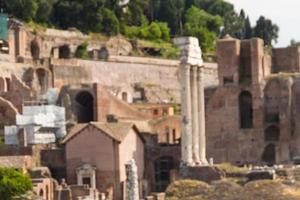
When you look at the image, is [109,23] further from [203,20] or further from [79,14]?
[203,20]

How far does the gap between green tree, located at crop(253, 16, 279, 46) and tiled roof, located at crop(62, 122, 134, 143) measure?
36041 mm

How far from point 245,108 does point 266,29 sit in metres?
30.6

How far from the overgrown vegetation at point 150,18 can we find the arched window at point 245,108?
66.0 feet

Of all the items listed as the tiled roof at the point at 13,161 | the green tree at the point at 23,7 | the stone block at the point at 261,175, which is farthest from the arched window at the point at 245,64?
the green tree at the point at 23,7

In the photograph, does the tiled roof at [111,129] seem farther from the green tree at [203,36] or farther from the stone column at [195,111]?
the green tree at [203,36]

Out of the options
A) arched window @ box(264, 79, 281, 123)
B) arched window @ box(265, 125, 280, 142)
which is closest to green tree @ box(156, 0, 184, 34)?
arched window @ box(264, 79, 281, 123)

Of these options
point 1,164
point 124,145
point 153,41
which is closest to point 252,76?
point 124,145

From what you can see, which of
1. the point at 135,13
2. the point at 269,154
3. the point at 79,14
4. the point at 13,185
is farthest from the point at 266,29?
the point at 13,185

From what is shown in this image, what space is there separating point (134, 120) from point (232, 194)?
18927 mm

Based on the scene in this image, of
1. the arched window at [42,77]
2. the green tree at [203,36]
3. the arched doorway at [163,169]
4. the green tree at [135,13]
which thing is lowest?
the arched doorway at [163,169]

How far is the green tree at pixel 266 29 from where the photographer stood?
9862 cm

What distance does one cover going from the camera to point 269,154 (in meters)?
67.5

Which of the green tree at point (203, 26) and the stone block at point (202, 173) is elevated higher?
the green tree at point (203, 26)

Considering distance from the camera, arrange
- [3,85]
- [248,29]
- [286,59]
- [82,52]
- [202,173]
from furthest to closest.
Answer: [248,29], [82,52], [286,59], [3,85], [202,173]
